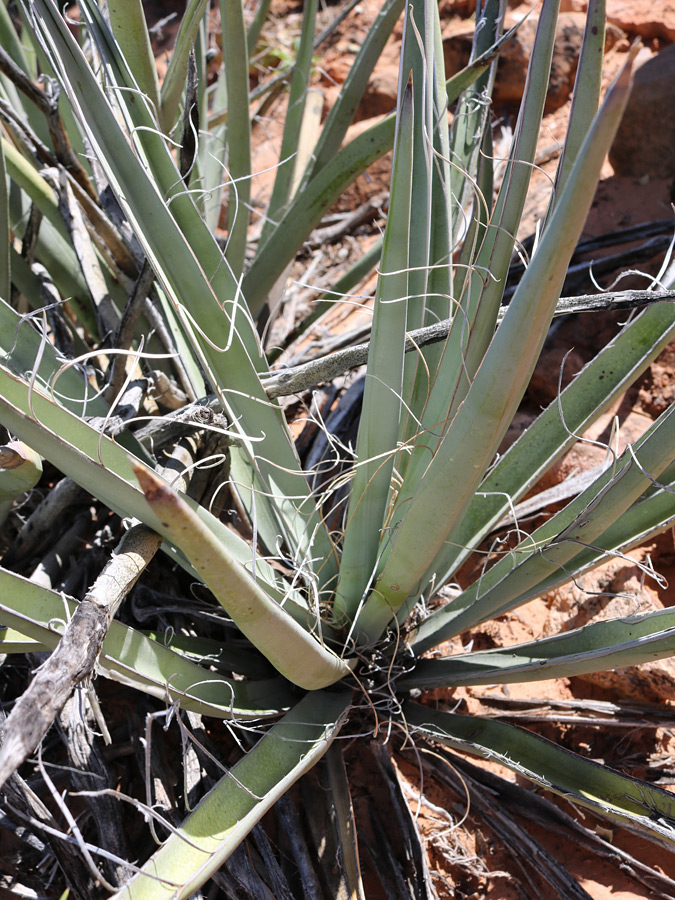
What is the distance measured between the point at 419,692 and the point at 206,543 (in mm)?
778

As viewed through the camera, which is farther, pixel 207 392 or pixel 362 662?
pixel 207 392

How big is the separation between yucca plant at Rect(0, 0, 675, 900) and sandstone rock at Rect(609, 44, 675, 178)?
123 cm

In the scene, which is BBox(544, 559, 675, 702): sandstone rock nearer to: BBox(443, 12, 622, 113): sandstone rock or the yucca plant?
the yucca plant

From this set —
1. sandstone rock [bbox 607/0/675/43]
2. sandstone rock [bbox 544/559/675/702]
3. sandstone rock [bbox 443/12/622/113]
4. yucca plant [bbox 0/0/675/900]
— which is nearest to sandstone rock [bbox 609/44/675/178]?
sandstone rock [bbox 443/12/622/113]

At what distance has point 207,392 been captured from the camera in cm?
125

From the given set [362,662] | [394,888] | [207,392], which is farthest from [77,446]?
[394,888]

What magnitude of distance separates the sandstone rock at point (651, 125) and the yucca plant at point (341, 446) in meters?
1.23

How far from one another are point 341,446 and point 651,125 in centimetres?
195

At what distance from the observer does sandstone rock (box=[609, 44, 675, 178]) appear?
223cm

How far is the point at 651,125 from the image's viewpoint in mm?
2258

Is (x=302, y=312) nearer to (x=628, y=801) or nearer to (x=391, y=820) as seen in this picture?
(x=391, y=820)

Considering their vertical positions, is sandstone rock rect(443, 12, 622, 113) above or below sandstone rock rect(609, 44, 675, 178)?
above

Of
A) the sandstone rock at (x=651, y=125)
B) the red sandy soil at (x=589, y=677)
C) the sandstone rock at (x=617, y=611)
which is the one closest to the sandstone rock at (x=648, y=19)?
the sandstone rock at (x=651, y=125)

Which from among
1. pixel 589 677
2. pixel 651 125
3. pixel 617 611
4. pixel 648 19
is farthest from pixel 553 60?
pixel 589 677
